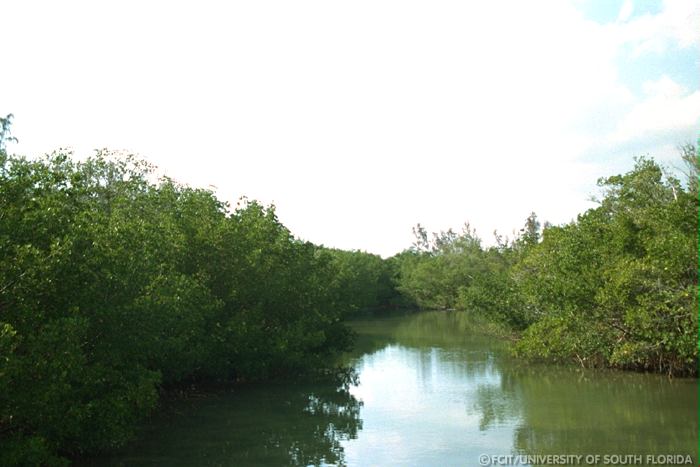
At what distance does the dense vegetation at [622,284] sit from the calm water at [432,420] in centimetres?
112

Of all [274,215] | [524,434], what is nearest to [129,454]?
[524,434]

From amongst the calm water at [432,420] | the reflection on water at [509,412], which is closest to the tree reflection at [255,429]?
the calm water at [432,420]

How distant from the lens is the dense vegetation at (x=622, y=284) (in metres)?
16.5

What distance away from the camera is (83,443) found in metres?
11.6

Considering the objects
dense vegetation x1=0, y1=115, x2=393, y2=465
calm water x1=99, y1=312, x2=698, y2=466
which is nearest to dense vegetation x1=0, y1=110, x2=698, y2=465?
dense vegetation x1=0, y1=115, x2=393, y2=465

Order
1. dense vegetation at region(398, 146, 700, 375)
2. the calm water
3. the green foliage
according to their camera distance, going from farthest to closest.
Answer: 1. dense vegetation at region(398, 146, 700, 375)
2. the calm water
3. the green foliage

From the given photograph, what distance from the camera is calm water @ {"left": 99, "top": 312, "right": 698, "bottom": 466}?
13.1 m

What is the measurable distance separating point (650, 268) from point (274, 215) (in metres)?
12.4

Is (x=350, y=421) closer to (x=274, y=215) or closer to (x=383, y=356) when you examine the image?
(x=274, y=215)

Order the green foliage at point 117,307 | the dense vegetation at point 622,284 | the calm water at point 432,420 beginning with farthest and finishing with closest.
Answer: the dense vegetation at point 622,284 → the calm water at point 432,420 → the green foliage at point 117,307

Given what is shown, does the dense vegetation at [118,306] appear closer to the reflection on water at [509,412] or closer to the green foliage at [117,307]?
the green foliage at [117,307]

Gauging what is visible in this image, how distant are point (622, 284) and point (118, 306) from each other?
40.6 feet

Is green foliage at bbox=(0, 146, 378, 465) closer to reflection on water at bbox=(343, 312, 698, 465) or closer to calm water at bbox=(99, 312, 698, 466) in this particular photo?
calm water at bbox=(99, 312, 698, 466)

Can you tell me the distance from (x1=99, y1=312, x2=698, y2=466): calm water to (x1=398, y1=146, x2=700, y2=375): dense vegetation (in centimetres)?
112
